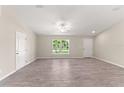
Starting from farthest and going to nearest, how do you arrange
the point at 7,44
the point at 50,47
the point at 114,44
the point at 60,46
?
the point at 60,46
the point at 50,47
the point at 114,44
the point at 7,44

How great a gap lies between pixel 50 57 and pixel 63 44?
1679mm

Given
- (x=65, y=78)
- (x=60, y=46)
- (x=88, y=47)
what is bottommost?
(x=65, y=78)

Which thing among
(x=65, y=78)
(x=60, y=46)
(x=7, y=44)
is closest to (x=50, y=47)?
(x=60, y=46)

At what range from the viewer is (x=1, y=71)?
3.88 m

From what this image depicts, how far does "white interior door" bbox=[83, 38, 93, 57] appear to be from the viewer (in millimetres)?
11188

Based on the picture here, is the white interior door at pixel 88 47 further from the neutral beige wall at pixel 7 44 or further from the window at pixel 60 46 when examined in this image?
the neutral beige wall at pixel 7 44

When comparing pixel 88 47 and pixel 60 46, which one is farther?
pixel 88 47

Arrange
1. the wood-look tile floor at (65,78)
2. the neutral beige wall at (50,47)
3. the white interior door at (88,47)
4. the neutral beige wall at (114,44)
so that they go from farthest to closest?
the white interior door at (88,47), the neutral beige wall at (50,47), the neutral beige wall at (114,44), the wood-look tile floor at (65,78)

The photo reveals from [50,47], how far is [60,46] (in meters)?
0.92

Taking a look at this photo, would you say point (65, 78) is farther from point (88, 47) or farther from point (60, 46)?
point (88, 47)

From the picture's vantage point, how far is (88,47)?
1127 centimetres

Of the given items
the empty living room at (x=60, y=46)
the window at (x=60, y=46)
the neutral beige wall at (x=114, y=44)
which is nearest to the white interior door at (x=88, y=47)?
the empty living room at (x=60, y=46)

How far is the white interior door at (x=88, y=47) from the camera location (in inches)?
440
